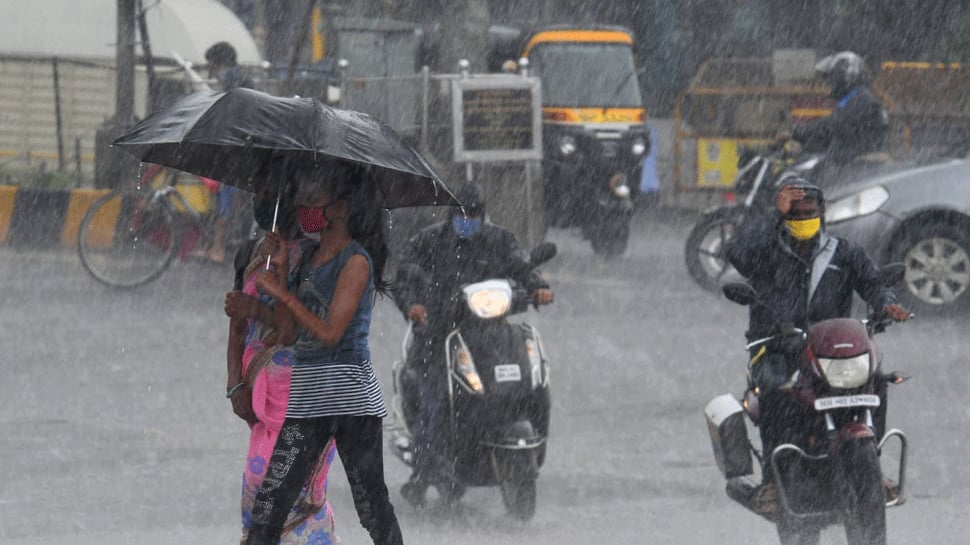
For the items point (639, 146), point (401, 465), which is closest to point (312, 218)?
point (401, 465)

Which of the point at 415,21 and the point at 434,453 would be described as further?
the point at 415,21

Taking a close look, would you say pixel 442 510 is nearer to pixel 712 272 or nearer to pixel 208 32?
pixel 712 272

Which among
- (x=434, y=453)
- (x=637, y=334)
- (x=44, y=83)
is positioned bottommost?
(x=44, y=83)

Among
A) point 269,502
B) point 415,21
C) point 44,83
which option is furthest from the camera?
point 415,21

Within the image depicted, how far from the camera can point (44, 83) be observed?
2650cm

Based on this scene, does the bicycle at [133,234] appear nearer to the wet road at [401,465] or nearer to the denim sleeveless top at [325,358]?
the wet road at [401,465]

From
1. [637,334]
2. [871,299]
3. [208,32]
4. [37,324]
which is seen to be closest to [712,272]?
[637,334]

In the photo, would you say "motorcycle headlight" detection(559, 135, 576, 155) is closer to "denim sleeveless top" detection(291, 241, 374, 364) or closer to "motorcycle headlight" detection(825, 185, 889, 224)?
"motorcycle headlight" detection(825, 185, 889, 224)

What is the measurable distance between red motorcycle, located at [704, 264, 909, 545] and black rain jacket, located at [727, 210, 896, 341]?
0.35 ft

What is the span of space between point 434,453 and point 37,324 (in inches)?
234

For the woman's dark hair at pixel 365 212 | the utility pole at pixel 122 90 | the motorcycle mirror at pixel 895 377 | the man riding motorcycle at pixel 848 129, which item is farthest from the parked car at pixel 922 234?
the woman's dark hair at pixel 365 212

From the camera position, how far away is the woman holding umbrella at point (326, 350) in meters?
5.12

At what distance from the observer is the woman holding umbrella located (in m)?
5.12

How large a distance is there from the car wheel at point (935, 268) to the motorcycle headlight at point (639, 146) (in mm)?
5879
